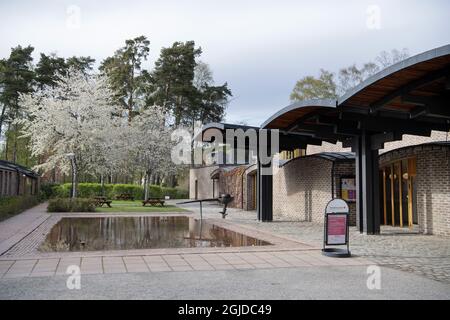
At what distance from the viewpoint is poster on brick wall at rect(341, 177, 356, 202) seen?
15711 mm

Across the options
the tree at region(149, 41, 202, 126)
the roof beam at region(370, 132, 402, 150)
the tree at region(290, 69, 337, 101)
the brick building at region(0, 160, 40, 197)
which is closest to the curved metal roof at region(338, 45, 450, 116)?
the roof beam at region(370, 132, 402, 150)

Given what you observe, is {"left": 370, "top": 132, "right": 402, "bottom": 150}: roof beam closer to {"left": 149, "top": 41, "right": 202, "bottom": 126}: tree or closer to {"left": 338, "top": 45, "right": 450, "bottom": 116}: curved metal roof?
{"left": 338, "top": 45, "right": 450, "bottom": 116}: curved metal roof

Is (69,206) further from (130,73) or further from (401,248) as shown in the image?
(130,73)

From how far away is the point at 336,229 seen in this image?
28.8 feet

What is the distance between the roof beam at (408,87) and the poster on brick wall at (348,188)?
5.17 meters

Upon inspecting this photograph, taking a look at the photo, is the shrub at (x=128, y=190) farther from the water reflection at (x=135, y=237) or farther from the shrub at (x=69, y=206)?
the water reflection at (x=135, y=237)

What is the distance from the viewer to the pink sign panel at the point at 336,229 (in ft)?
28.6

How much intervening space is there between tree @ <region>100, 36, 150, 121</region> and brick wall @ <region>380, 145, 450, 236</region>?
31.4 metres

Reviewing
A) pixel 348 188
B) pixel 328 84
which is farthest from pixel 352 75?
pixel 348 188

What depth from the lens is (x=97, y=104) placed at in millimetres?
29891

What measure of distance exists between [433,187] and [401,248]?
367 cm

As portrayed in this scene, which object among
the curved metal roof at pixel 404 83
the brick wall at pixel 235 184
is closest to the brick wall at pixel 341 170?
the curved metal roof at pixel 404 83

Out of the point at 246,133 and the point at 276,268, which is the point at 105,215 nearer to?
the point at 246,133

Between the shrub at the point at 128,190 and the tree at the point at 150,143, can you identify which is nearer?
the tree at the point at 150,143
